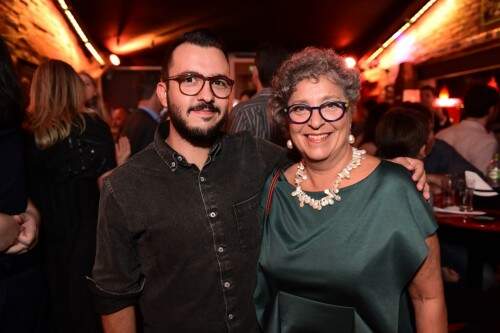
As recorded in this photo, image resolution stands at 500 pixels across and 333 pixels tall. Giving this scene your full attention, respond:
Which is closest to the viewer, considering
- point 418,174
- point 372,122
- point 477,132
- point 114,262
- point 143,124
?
point 114,262

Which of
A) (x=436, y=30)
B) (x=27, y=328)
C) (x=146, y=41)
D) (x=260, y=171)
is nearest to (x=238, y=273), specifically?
(x=260, y=171)

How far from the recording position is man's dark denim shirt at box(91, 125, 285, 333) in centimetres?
151

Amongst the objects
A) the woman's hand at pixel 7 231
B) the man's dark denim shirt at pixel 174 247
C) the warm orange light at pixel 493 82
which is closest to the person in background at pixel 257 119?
the man's dark denim shirt at pixel 174 247

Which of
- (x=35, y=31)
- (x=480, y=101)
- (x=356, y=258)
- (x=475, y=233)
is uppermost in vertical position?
(x=35, y=31)

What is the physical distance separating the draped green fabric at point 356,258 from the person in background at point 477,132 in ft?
9.83

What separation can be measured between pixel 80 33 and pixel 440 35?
6264 mm

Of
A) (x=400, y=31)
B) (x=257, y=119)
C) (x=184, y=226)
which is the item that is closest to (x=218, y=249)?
(x=184, y=226)

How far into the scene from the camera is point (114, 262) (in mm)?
1510

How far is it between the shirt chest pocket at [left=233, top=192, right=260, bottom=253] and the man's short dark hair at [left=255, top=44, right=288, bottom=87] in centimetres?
154

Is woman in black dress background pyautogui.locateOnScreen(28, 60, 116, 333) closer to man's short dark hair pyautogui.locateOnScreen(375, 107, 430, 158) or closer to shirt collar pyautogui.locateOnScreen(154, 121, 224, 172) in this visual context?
shirt collar pyautogui.locateOnScreen(154, 121, 224, 172)

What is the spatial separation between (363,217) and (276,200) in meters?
0.37

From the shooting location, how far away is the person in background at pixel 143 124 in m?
4.19

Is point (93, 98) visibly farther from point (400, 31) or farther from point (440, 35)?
point (400, 31)

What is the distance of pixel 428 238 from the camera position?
145 centimetres
